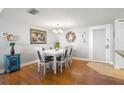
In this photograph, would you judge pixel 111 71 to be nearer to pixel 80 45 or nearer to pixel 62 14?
pixel 80 45

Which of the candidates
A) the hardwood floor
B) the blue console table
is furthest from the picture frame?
the hardwood floor

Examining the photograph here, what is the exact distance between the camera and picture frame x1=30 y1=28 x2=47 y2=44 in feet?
13.1

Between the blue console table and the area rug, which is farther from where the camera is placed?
the blue console table

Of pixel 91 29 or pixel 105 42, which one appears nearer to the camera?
pixel 105 42

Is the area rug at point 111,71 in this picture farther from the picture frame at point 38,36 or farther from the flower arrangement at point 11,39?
the flower arrangement at point 11,39

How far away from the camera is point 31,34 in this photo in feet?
13.0

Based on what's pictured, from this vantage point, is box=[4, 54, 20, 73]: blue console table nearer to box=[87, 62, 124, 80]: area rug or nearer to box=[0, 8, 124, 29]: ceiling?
box=[0, 8, 124, 29]: ceiling

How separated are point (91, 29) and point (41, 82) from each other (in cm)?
368

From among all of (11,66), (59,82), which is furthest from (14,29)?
(59,82)

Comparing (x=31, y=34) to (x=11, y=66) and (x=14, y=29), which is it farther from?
(x=11, y=66)

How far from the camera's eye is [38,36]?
4.27 meters

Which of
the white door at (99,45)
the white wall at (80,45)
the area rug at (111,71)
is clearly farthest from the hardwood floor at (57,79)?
the white wall at (80,45)

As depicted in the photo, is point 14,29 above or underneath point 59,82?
above
